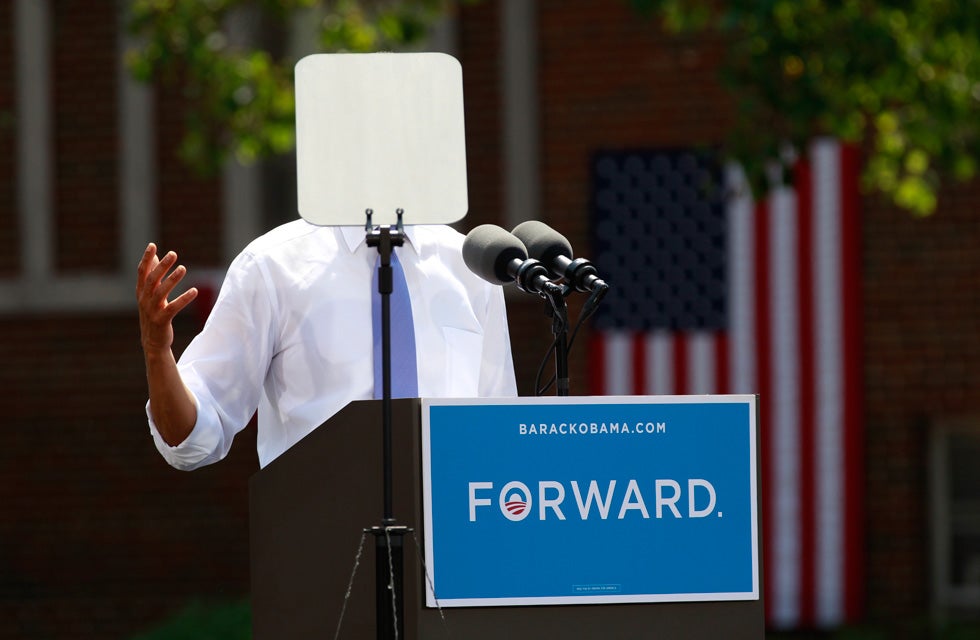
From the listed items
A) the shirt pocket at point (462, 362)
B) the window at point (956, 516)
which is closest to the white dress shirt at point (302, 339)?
the shirt pocket at point (462, 362)

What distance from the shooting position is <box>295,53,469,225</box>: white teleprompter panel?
3.15m

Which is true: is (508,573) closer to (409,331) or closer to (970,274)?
(409,331)

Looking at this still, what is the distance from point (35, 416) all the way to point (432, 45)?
345 centimetres

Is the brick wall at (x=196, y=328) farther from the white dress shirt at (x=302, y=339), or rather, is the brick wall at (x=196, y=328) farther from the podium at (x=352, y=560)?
the podium at (x=352, y=560)

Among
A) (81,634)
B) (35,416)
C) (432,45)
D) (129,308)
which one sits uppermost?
(432,45)

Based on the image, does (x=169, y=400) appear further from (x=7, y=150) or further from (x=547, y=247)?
(x=7, y=150)

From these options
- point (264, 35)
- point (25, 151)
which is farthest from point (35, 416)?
point (264, 35)

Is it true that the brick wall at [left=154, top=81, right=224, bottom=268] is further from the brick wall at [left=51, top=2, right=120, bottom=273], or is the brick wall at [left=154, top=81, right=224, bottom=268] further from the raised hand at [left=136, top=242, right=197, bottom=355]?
the raised hand at [left=136, top=242, right=197, bottom=355]

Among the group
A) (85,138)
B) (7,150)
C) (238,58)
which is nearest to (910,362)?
(238,58)

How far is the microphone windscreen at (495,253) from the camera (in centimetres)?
308

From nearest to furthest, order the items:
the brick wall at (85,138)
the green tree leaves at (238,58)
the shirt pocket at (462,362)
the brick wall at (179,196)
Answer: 1. the shirt pocket at (462,362)
2. the green tree leaves at (238,58)
3. the brick wall at (179,196)
4. the brick wall at (85,138)

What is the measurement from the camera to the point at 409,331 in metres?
3.20

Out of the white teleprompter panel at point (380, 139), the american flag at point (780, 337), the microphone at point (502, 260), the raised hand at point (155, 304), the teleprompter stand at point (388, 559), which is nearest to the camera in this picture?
the teleprompter stand at point (388, 559)

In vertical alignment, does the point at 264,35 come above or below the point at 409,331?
above
